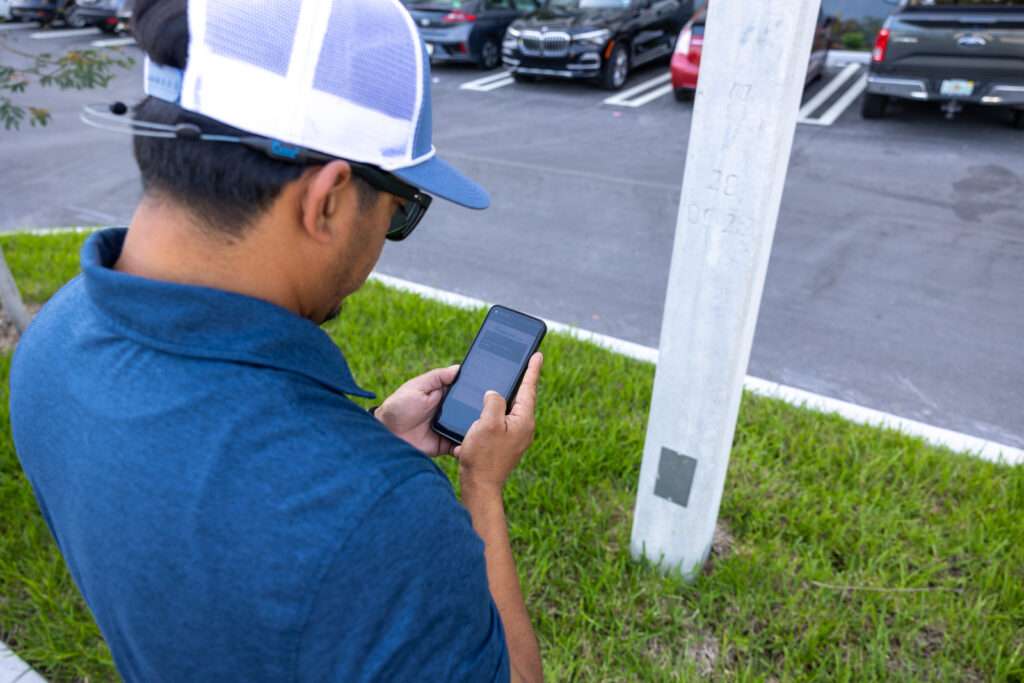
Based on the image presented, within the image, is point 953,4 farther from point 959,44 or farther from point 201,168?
point 201,168

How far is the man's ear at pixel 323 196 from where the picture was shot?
1038 mm

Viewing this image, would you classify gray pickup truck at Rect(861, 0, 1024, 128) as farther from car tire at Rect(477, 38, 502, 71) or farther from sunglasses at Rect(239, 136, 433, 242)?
sunglasses at Rect(239, 136, 433, 242)

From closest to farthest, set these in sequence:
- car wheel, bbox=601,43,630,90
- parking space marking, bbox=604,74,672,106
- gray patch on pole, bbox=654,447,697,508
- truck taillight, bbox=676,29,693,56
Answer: gray patch on pole, bbox=654,447,697,508 → truck taillight, bbox=676,29,693,56 → parking space marking, bbox=604,74,672,106 → car wheel, bbox=601,43,630,90

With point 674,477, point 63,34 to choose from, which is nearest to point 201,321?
point 674,477

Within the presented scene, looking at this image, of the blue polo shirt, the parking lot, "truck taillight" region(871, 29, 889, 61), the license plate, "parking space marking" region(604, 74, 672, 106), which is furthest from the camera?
"parking space marking" region(604, 74, 672, 106)

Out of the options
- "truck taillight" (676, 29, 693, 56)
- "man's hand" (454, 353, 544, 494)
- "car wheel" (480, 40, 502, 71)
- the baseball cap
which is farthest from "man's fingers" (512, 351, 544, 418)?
"car wheel" (480, 40, 502, 71)

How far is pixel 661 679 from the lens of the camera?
8.05 feet

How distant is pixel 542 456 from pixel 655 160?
5991 mm

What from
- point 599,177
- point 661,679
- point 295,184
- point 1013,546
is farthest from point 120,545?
point 599,177

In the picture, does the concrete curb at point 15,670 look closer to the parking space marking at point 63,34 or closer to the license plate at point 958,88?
the license plate at point 958,88

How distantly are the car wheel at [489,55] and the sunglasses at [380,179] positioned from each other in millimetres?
13266

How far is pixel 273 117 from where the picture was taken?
40.1 inches

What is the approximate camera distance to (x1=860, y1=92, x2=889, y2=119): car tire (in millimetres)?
10070

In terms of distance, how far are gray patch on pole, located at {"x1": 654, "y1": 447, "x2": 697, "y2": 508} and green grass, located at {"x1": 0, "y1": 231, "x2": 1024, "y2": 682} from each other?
1.09 ft
